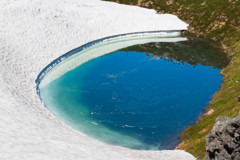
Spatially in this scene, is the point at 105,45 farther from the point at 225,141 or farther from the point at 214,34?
the point at 225,141

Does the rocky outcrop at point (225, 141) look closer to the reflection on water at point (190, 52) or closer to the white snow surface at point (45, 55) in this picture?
the white snow surface at point (45, 55)

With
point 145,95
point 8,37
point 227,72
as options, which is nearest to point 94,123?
point 145,95

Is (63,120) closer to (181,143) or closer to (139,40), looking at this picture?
(181,143)

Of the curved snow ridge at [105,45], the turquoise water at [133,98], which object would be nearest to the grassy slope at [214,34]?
the turquoise water at [133,98]

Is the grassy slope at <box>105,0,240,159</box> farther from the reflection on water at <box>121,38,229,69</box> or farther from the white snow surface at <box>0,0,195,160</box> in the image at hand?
the white snow surface at <box>0,0,195,160</box>

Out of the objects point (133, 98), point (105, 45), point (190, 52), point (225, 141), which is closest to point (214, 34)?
point (190, 52)

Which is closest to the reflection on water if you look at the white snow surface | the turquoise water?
the turquoise water

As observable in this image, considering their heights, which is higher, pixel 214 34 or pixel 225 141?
pixel 214 34
